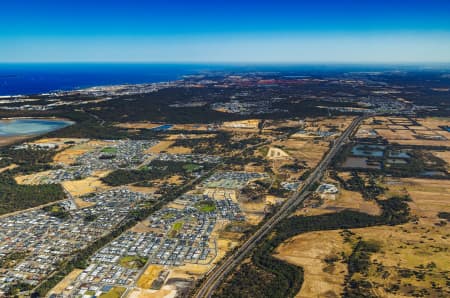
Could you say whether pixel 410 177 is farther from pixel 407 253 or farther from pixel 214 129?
pixel 214 129

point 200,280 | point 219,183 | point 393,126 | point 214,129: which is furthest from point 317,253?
point 393,126

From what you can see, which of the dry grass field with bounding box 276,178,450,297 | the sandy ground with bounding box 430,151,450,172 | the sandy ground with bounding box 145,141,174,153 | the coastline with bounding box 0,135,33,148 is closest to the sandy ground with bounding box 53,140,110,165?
the sandy ground with bounding box 145,141,174,153

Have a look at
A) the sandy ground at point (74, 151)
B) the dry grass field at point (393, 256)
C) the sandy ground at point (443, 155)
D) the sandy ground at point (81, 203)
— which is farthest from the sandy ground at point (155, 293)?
the sandy ground at point (443, 155)

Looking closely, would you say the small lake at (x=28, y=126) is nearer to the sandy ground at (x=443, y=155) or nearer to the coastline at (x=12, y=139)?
the coastline at (x=12, y=139)

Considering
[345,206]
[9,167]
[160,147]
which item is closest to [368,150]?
[345,206]

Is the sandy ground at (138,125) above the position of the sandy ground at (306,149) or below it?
above

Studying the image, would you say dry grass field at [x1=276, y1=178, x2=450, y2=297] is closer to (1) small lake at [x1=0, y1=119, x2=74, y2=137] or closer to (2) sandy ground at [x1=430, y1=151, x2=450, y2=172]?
(2) sandy ground at [x1=430, y1=151, x2=450, y2=172]
